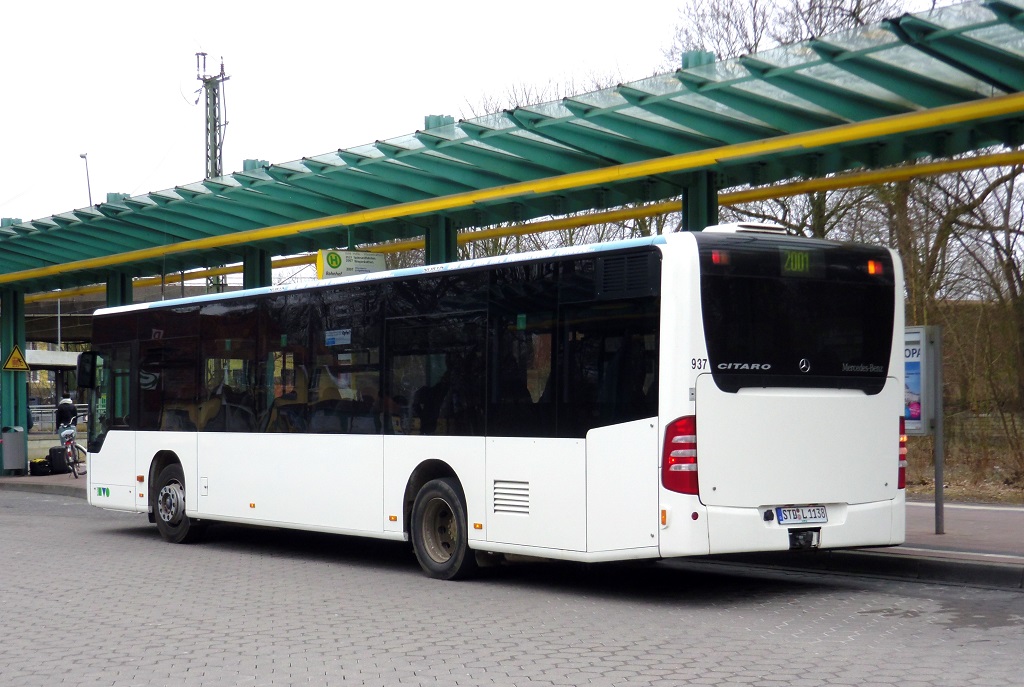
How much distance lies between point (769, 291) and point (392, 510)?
14.2 ft

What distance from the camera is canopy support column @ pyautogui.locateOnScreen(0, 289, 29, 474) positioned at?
28.6 metres

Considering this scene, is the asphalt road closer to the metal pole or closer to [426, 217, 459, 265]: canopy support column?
the metal pole

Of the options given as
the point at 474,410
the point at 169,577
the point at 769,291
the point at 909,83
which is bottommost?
the point at 169,577

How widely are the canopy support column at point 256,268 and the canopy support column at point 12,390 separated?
9.65m

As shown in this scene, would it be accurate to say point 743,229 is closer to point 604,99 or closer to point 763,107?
point 763,107

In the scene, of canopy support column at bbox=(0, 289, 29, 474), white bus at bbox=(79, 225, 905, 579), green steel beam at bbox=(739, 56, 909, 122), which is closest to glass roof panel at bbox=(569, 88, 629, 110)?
green steel beam at bbox=(739, 56, 909, 122)

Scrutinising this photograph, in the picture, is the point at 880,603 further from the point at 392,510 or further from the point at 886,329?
the point at 392,510

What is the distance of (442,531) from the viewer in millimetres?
11688

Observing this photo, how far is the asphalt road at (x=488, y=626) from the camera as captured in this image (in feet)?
23.2

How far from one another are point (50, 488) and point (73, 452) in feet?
11.5

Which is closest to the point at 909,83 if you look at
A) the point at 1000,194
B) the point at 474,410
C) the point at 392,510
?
the point at 474,410

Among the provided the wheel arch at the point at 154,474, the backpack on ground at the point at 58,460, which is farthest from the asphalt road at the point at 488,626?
the backpack on ground at the point at 58,460

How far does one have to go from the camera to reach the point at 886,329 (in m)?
10.4

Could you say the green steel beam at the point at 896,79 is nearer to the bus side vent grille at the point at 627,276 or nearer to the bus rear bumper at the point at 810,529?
the bus side vent grille at the point at 627,276
